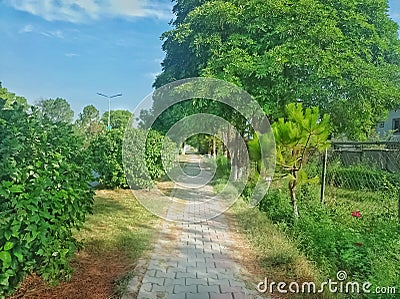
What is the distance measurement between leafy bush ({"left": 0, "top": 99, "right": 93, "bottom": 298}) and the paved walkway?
2.55ft

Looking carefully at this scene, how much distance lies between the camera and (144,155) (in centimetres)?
979

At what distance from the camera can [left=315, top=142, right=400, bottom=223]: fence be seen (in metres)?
5.71

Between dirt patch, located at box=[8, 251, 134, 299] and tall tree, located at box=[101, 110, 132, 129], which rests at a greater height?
tall tree, located at box=[101, 110, 132, 129]

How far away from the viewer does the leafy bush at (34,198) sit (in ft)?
7.83

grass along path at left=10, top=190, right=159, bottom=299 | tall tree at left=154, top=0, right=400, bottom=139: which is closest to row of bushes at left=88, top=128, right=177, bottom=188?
grass along path at left=10, top=190, right=159, bottom=299

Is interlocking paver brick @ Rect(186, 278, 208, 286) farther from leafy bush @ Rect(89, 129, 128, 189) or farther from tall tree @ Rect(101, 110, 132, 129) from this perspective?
leafy bush @ Rect(89, 129, 128, 189)

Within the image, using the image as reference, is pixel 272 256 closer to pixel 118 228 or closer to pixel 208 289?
pixel 208 289

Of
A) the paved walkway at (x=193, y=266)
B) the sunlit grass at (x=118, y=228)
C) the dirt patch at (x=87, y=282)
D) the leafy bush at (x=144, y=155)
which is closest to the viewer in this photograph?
the dirt patch at (x=87, y=282)

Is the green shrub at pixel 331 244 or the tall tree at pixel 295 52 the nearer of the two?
the green shrub at pixel 331 244

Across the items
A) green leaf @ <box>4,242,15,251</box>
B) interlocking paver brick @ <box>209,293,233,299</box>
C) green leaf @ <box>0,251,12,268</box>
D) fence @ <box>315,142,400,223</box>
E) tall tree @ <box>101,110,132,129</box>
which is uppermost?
tall tree @ <box>101,110,132,129</box>

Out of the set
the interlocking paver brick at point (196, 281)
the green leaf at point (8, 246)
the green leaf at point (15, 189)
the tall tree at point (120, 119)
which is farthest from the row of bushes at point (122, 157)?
the green leaf at point (8, 246)

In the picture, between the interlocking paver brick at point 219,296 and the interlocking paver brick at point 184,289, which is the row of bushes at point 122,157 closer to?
the interlocking paver brick at point 184,289

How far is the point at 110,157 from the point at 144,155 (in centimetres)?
94

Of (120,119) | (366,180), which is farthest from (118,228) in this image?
(120,119)
